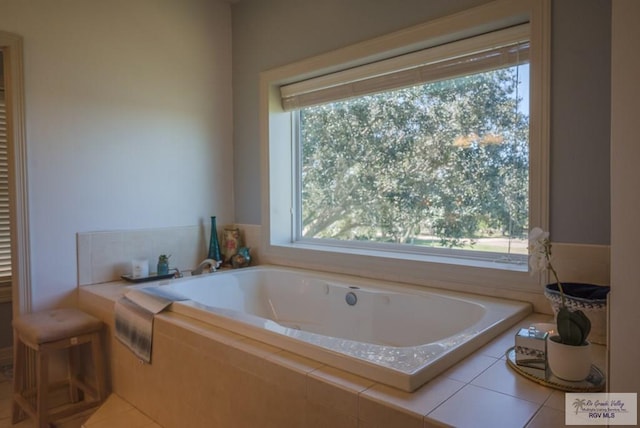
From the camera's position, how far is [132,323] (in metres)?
2.04

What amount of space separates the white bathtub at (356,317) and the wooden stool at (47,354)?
0.50m

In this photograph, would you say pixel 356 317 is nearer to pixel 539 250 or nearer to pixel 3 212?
pixel 539 250

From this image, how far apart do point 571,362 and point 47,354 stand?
218 centimetres

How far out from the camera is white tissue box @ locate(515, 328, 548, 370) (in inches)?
53.0

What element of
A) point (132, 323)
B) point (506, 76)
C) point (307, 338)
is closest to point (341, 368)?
point (307, 338)

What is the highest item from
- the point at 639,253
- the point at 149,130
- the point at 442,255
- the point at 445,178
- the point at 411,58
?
the point at 411,58

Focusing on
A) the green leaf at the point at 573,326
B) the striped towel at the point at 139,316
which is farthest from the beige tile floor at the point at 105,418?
the green leaf at the point at 573,326

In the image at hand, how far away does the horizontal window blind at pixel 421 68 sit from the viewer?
2043 mm

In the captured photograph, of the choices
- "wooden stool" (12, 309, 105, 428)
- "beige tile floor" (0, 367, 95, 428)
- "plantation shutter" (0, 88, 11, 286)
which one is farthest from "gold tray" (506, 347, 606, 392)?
"plantation shutter" (0, 88, 11, 286)

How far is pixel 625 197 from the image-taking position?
0.86m

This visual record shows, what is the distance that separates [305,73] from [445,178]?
117cm

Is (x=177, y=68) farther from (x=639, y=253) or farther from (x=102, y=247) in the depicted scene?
(x=639, y=253)

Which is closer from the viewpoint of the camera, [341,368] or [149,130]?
[341,368]

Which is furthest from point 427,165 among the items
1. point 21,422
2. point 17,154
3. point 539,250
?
point 21,422
